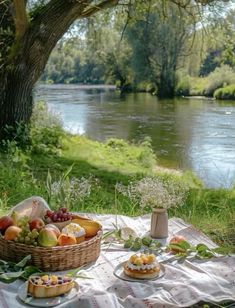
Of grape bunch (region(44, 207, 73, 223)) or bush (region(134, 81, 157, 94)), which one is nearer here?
grape bunch (region(44, 207, 73, 223))

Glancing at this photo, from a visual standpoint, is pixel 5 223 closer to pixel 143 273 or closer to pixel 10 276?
pixel 10 276

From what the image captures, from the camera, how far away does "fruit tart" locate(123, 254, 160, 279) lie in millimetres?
2750

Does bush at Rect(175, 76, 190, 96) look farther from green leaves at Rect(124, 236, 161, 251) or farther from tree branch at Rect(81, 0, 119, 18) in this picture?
green leaves at Rect(124, 236, 161, 251)

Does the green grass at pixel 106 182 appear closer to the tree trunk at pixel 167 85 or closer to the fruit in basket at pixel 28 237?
the fruit in basket at pixel 28 237

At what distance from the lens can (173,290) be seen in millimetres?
2680

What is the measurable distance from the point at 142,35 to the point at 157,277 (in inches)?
1200

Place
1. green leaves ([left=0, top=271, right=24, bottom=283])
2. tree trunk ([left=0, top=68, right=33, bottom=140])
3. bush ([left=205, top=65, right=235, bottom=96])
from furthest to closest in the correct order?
bush ([left=205, top=65, right=235, bottom=96]) < tree trunk ([left=0, top=68, right=33, bottom=140]) < green leaves ([left=0, top=271, right=24, bottom=283])

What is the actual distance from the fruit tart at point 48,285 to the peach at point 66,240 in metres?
0.26

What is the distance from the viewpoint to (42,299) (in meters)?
2.48

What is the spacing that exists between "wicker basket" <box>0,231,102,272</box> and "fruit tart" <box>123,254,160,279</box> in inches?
9.9

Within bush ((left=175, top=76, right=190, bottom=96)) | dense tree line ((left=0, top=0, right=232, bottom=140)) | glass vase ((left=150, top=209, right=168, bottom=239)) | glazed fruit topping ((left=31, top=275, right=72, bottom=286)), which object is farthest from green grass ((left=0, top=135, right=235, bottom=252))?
bush ((left=175, top=76, right=190, bottom=96))

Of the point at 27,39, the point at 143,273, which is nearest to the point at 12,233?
the point at 143,273

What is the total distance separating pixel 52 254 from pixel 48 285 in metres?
0.26

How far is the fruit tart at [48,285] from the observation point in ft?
8.14
